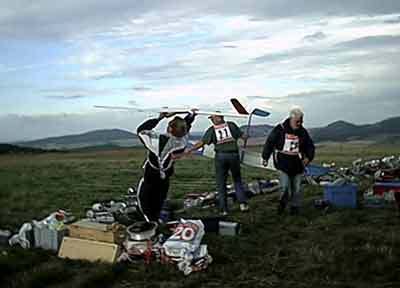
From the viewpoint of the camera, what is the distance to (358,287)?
19.5 feet

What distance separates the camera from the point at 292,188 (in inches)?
407

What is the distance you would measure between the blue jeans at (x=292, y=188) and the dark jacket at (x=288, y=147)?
94 mm

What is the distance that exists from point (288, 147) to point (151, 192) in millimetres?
2922

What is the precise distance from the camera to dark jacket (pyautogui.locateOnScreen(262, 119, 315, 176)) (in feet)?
33.5

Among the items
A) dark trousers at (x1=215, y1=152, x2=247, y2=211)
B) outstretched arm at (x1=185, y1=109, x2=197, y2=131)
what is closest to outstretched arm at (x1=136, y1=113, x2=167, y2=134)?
outstretched arm at (x1=185, y1=109, x2=197, y2=131)

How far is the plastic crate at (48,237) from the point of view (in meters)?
7.60

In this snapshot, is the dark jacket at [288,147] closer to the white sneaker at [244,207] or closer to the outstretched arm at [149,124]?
the white sneaker at [244,207]

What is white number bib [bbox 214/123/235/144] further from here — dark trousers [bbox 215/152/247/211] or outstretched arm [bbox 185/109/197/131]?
outstretched arm [bbox 185/109/197/131]

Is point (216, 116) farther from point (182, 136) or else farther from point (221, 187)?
point (182, 136)

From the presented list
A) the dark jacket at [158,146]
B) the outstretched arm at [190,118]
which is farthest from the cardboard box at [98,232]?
the outstretched arm at [190,118]

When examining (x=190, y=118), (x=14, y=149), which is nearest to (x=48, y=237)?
(x=190, y=118)

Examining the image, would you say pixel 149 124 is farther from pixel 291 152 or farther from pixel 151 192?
pixel 291 152

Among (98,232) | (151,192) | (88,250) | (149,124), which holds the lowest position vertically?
(88,250)

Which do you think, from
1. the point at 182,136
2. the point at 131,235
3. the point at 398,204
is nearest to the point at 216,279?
the point at 131,235
